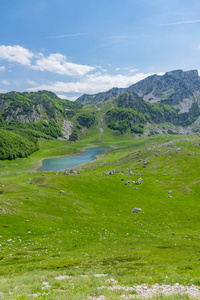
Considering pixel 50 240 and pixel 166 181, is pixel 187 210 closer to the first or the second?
pixel 166 181

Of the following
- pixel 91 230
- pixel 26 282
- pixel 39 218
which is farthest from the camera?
pixel 39 218

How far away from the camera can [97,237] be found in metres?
41.3

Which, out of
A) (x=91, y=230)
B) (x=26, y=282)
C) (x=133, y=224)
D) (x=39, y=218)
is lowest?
(x=133, y=224)

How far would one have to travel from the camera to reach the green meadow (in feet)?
57.6

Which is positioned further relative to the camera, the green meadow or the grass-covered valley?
the green meadow

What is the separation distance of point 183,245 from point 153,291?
2830cm

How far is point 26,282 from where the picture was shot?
17297mm

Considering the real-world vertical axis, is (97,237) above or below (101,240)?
below

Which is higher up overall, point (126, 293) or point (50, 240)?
point (126, 293)

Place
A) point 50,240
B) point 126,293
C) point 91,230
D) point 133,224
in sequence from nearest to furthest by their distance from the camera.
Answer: point 126,293
point 50,240
point 91,230
point 133,224

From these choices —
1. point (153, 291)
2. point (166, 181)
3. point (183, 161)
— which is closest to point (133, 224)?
point (153, 291)

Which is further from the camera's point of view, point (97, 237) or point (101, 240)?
point (97, 237)

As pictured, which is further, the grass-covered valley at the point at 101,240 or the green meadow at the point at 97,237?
the green meadow at the point at 97,237

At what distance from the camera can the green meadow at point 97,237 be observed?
1756 cm
